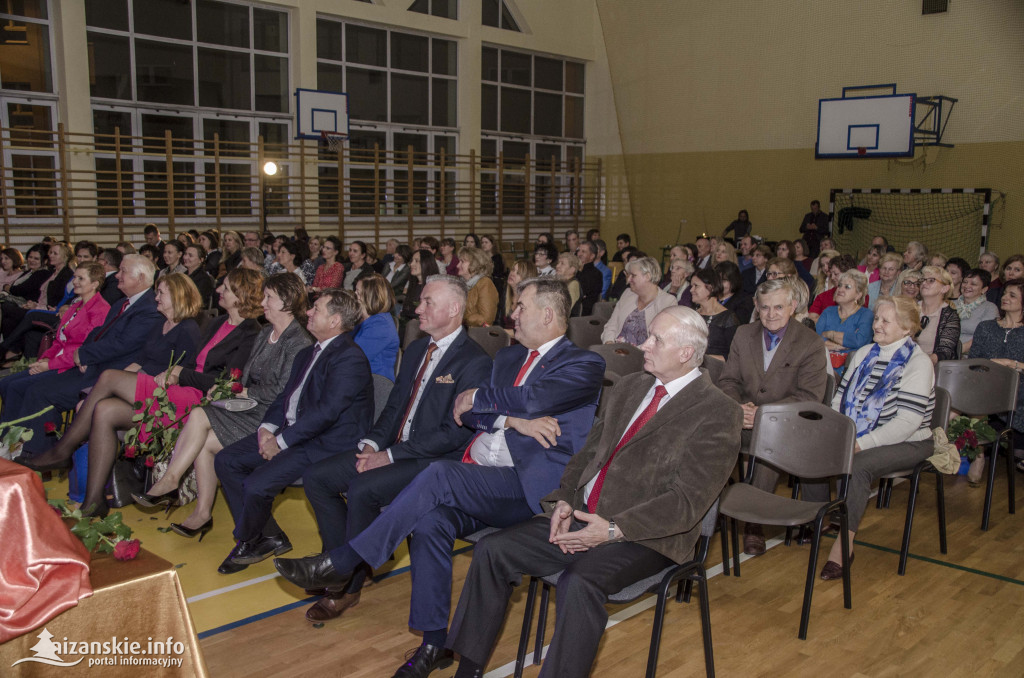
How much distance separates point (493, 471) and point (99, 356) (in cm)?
300

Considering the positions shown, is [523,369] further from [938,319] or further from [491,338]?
[938,319]

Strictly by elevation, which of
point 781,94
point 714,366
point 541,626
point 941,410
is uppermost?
point 781,94

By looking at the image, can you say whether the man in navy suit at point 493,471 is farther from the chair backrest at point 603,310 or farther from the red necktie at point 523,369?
the chair backrest at point 603,310

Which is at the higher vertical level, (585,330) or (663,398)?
(663,398)

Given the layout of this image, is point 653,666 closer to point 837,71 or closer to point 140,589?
point 140,589

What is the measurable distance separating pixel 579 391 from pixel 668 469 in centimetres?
53

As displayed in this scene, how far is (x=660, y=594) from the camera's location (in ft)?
8.35

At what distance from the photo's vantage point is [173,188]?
12.3 metres

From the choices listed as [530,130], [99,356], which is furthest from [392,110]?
[99,356]

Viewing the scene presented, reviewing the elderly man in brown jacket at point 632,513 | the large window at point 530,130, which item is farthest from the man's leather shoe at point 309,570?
the large window at point 530,130

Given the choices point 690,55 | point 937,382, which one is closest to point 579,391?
point 937,382

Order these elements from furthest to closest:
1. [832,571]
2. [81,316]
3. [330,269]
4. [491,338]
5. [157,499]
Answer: [330,269] → [81,316] → [491,338] → [157,499] → [832,571]

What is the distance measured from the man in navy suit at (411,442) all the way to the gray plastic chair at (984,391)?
2719mm

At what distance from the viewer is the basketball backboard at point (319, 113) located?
13227 millimetres
